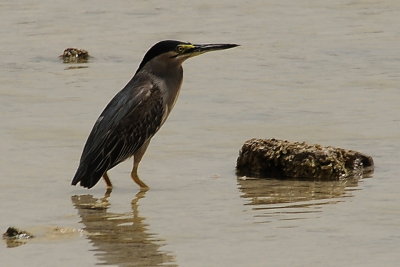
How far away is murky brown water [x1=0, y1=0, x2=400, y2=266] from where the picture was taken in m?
8.02

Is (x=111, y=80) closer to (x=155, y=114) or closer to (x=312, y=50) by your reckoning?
(x=312, y=50)

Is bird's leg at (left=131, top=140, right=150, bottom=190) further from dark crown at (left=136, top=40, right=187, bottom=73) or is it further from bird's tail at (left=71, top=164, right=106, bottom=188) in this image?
dark crown at (left=136, top=40, right=187, bottom=73)

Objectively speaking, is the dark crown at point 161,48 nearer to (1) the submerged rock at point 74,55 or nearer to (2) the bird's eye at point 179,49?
(2) the bird's eye at point 179,49

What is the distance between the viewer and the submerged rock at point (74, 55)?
52.6 ft

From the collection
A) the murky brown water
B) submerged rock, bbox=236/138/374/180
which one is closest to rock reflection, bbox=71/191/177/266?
the murky brown water

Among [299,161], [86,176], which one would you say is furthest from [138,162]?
[299,161]

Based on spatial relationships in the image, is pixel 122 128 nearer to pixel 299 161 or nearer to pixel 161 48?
pixel 161 48

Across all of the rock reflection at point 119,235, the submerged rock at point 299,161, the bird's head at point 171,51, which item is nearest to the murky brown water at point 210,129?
the rock reflection at point 119,235

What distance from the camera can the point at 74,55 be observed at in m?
16.1

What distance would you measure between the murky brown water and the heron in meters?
0.21

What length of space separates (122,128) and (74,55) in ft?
19.3

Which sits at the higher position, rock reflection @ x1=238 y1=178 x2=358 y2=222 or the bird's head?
the bird's head

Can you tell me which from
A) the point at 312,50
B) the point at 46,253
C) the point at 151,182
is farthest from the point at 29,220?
the point at 312,50

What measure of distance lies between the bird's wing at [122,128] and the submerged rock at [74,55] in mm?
5480
